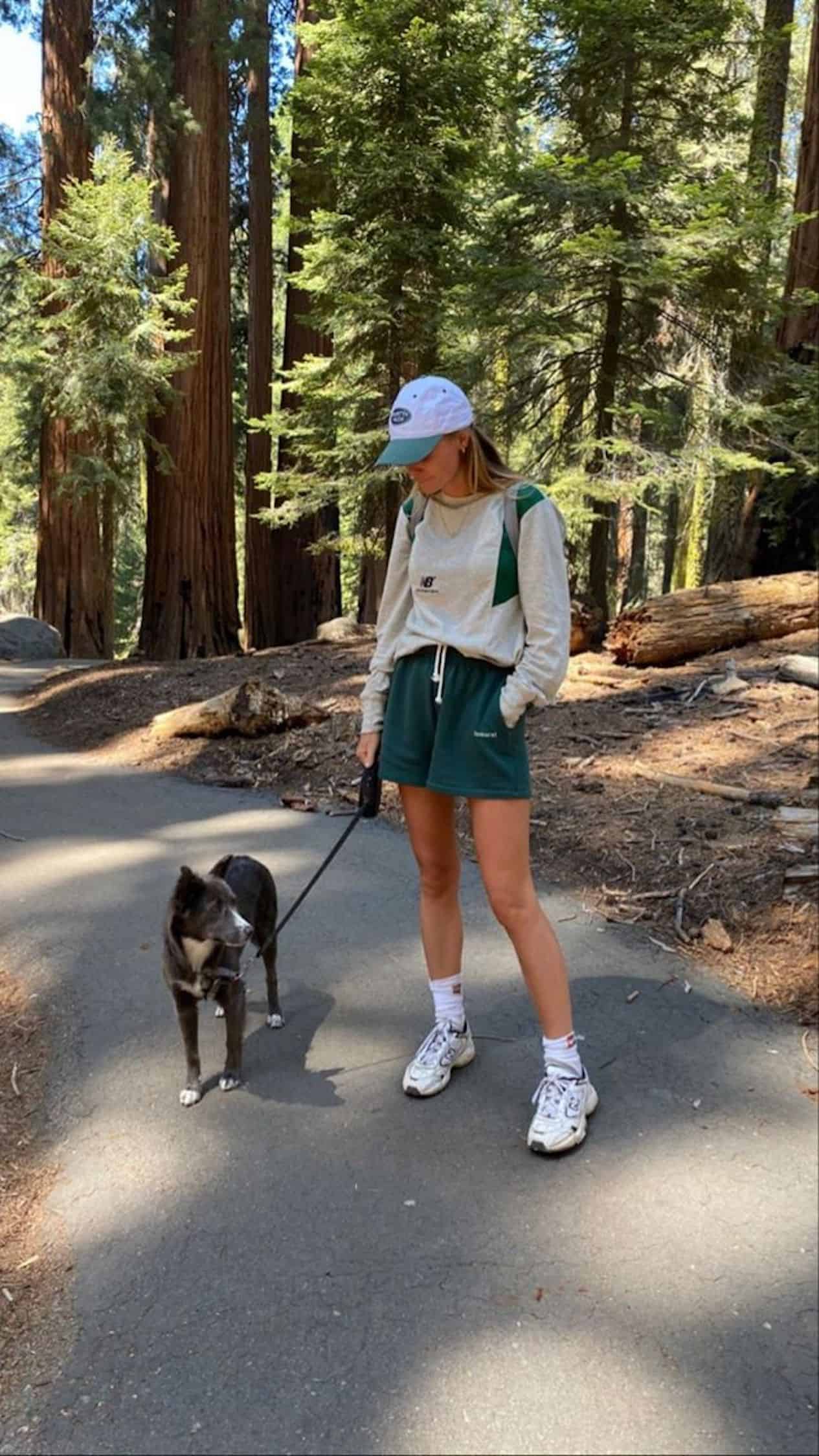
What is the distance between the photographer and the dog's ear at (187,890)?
320 centimetres

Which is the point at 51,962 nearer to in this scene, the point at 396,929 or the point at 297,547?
the point at 396,929

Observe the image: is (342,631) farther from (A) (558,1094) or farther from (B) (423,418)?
(A) (558,1094)

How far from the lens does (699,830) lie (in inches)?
205

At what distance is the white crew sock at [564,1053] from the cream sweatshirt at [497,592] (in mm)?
1004

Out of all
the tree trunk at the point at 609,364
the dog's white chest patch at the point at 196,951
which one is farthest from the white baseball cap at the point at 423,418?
the tree trunk at the point at 609,364

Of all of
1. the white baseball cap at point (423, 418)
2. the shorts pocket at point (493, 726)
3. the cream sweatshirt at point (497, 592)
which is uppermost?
the white baseball cap at point (423, 418)

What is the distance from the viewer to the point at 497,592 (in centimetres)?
295

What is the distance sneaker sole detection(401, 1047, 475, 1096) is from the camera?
10.7 ft

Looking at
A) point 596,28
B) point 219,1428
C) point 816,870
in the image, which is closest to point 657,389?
point 596,28

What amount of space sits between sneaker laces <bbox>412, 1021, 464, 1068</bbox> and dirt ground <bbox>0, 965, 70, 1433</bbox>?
1.22 meters

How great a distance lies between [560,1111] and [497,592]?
5.20ft

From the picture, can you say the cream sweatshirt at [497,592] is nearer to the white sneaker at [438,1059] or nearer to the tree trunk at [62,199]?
the white sneaker at [438,1059]

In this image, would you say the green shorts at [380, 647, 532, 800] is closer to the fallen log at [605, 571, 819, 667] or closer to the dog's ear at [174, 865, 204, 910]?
the dog's ear at [174, 865, 204, 910]

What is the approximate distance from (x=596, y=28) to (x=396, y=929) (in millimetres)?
9405
